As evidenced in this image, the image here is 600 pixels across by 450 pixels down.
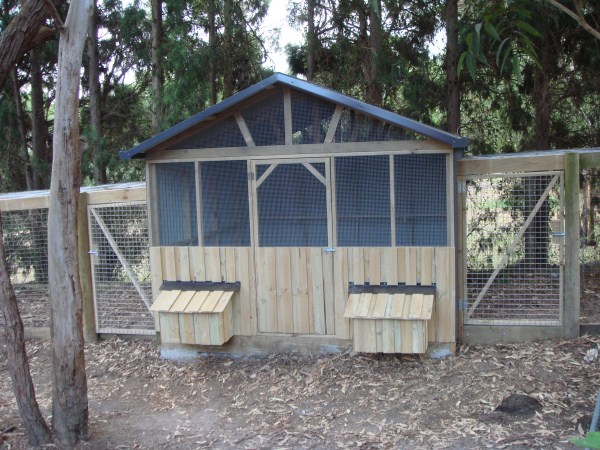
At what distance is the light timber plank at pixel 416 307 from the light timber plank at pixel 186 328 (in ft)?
7.31

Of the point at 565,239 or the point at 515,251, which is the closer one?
the point at 565,239

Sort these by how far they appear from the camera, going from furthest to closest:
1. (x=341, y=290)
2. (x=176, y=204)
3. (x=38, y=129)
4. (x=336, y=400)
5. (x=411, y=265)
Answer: (x=38, y=129), (x=176, y=204), (x=341, y=290), (x=411, y=265), (x=336, y=400)

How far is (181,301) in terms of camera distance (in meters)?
6.14

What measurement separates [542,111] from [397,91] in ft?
7.77

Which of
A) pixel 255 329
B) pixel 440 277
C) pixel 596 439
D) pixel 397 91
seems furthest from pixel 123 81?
pixel 596 439

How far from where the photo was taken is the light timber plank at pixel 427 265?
5.75 meters

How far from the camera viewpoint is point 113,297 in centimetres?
704

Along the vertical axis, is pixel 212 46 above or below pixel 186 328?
above

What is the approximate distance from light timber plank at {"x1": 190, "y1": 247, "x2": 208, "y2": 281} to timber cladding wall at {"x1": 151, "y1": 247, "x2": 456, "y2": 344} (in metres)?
0.01

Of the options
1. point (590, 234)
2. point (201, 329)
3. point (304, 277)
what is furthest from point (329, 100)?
point (590, 234)

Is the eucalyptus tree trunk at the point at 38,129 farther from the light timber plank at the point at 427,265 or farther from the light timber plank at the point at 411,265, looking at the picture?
the light timber plank at the point at 427,265

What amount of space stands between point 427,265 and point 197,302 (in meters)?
2.37

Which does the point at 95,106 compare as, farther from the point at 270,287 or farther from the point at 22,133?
the point at 270,287

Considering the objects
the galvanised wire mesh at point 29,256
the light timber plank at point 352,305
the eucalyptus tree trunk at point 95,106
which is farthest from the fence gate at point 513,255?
the eucalyptus tree trunk at point 95,106
